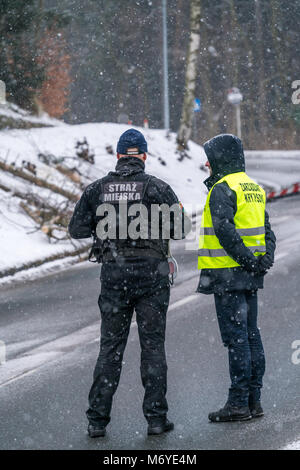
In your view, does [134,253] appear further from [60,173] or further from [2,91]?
[2,91]

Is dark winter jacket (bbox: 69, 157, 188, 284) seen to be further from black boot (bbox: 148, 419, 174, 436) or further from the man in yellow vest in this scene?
black boot (bbox: 148, 419, 174, 436)

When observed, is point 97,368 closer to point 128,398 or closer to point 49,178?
point 128,398

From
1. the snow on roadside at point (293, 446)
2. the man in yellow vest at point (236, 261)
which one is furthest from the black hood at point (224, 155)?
the snow on roadside at point (293, 446)

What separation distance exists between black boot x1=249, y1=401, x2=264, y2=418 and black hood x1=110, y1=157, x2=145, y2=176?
5.69 ft

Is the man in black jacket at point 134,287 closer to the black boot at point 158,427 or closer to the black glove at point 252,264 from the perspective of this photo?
the black boot at point 158,427

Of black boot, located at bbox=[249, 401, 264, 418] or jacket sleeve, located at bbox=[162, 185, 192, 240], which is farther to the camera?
black boot, located at bbox=[249, 401, 264, 418]

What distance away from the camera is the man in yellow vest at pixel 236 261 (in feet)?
19.1

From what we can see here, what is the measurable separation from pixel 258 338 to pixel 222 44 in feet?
185

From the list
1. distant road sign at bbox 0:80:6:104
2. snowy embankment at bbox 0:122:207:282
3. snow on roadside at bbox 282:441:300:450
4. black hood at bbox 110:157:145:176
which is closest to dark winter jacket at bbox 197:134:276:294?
black hood at bbox 110:157:145:176

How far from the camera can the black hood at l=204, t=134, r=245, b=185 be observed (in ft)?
19.5

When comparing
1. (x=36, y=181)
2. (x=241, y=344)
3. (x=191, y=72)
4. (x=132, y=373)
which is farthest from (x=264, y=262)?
(x=191, y=72)

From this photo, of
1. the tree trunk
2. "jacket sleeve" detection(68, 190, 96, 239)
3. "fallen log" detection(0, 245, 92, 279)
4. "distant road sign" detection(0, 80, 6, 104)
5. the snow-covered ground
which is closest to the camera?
"jacket sleeve" detection(68, 190, 96, 239)
